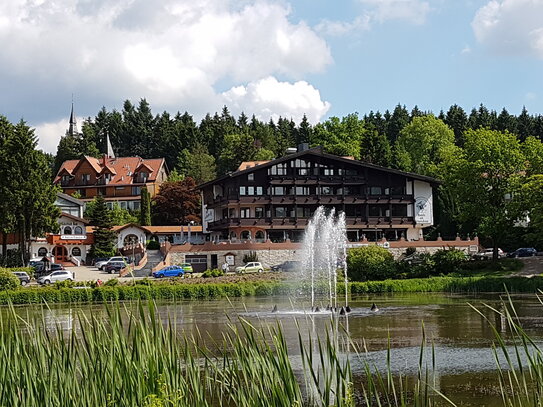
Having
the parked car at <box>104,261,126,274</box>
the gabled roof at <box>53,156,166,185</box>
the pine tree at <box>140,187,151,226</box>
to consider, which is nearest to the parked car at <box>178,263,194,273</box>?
the parked car at <box>104,261,126,274</box>

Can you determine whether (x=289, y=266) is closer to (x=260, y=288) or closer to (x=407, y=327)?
(x=260, y=288)

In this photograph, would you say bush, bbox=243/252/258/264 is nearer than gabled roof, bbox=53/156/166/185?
Yes

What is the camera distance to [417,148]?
10275 cm

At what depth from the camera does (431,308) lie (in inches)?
1406

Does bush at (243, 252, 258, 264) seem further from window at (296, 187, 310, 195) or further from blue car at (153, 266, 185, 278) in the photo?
window at (296, 187, 310, 195)

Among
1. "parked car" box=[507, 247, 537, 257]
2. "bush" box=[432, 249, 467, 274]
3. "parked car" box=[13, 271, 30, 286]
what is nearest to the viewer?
"parked car" box=[13, 271, 30, 286]

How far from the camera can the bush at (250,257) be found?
67375mm

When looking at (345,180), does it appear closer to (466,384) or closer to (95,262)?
(95,262)

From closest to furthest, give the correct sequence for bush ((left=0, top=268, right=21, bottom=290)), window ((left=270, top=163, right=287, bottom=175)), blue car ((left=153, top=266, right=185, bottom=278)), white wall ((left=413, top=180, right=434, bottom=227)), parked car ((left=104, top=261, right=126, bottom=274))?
bush ((left=0, top=268, right=21, bottom=290)) < blue car ((left=153, top=266, right=185, bottom=278)) < parked car ((left=104, top=261, right=126, bottom=274)) < window ((left=270, top=163, right=287, bottom=175)) < white wall ((left=413, top=180, right=434, bottom=227))

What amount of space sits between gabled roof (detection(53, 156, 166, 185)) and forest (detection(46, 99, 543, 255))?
3.41 metres

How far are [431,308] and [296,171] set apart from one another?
42.0 m

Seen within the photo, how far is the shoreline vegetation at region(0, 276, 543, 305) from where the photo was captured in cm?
4359

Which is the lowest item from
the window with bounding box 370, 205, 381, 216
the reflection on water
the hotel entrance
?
the reflection on water

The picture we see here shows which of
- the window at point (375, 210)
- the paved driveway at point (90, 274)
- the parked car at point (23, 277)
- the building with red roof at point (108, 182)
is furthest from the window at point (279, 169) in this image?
the building with red roof at point (108, 182)
